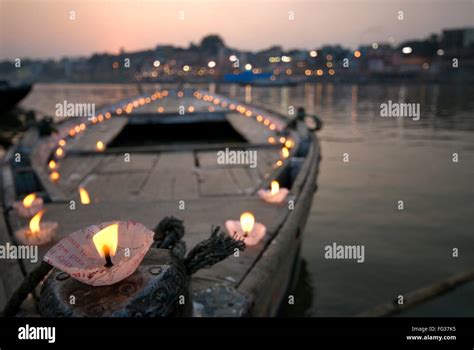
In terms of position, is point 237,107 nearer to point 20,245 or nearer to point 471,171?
point 471,171

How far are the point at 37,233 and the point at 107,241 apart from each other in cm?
305

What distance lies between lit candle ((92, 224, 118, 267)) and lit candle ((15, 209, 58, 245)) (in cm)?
287

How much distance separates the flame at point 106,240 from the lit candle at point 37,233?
9.42 feet

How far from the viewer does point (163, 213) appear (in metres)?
6.18

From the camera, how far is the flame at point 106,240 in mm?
2436

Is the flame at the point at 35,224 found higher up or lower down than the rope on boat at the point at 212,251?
lower down

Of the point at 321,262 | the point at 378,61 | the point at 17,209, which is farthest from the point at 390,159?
the point at 378,61

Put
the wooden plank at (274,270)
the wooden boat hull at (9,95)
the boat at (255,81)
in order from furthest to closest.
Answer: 1. the boat at (255,81)
2. the wooden boat hull at (9,95)
3. the wooden plank at (274,270)

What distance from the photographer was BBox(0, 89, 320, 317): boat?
4199mm

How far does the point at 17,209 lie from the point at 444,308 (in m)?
7.12

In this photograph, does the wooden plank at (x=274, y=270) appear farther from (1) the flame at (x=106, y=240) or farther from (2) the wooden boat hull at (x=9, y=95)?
(2) the wooden boat hull at (x=9, y=95)

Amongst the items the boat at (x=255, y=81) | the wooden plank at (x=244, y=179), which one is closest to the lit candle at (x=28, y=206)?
the wooden plank at (x=244, y=179)

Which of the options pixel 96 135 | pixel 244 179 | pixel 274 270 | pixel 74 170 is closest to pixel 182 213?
pixel 274 270

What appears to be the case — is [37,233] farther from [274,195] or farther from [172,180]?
[172,180]
